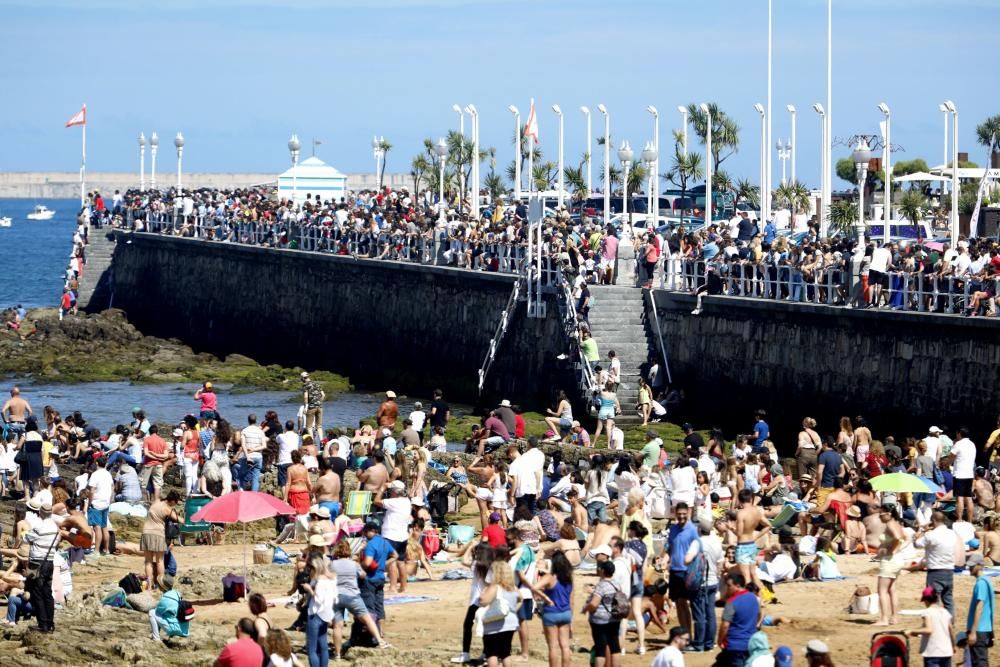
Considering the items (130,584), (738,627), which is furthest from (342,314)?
(738,627)

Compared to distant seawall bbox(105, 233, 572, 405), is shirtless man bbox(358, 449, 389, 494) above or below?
below

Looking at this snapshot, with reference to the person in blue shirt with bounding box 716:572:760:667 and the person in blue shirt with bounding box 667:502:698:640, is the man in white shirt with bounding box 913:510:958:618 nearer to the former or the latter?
the person in blue shirt with bounding box 667:502:698:640

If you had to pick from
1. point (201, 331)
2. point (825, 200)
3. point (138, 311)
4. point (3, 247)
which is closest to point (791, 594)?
point (825, 200)

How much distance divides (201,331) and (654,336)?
24.0m

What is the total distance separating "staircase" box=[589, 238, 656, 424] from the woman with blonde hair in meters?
19.1

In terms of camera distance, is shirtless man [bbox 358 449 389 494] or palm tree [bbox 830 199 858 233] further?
palm tree [bbox 830 199 858 233]

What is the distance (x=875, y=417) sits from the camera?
30.1 meters

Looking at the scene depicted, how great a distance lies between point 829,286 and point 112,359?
2458 cm

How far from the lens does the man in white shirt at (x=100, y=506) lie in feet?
73.5

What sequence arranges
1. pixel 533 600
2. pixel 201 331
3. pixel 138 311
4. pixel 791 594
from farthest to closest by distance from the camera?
1. pixel 138 311
2. pixel 201 331
3. pixel 791 594
4. pixel 533 600

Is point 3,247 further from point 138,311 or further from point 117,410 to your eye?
point 117,410

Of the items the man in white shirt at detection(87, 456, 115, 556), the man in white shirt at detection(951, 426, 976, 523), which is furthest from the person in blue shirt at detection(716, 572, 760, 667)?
the man in white shirt at detection(87, 456, 115, 556)

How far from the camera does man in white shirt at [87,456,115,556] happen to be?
882 inches

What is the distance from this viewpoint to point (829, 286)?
31.4 m
